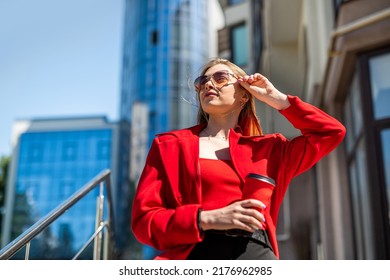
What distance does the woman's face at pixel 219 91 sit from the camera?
6.35 feet

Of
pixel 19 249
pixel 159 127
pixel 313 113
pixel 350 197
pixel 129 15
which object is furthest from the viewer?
pixel 129 15

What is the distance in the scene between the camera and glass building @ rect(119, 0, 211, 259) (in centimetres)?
3603

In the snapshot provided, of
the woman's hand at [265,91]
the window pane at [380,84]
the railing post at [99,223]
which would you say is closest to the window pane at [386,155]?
the window pane at [380,84]

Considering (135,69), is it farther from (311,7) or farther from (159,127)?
(311,7)

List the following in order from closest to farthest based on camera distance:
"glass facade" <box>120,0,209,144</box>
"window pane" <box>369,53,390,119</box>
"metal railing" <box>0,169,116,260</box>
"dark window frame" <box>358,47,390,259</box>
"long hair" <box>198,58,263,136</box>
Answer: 1. "long hair" <box>198,58,263,136</box>
2. "metal railing" <box>0,169,116,260</box>
3. "dark window frame" <box>358,47,390,259</box>
4. "window pane" <box>369,53,390,119</box>
5. "glass facade" <box>120,0,209,144</box>

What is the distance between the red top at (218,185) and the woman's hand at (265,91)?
262mm

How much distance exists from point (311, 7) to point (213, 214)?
6624 millimetres

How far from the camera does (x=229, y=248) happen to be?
1712 millimetres

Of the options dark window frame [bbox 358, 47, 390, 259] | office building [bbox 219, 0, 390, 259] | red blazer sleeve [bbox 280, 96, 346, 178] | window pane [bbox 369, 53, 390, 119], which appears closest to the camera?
red blazer sleeve [bbox 280, 96, 346, 178]

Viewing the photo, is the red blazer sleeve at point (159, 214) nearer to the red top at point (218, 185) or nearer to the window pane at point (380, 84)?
the red top at point (218, 185)

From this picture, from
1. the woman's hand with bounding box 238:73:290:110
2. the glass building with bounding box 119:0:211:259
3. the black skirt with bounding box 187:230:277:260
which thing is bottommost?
the black skirt with bounding box 187:230:277:260

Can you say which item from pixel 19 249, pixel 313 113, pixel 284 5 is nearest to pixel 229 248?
pixel 313 113

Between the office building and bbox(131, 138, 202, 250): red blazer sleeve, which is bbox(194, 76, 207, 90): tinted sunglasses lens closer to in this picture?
bbox(131, 138, 202, 250): red blazer sleeve

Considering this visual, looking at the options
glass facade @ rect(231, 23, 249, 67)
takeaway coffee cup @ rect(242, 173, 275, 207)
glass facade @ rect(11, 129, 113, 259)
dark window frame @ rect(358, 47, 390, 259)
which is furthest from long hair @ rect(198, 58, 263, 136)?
glass facade @ rect(11, 129, 113, 259)
